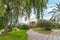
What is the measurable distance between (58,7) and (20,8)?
21.6 metres

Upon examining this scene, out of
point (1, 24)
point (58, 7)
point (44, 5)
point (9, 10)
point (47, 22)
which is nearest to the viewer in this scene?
point (44, 5)

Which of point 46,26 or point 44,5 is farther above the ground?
point 44,5

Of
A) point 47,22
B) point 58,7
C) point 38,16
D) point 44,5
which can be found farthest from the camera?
point 47,22

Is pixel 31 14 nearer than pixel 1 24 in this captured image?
Yes

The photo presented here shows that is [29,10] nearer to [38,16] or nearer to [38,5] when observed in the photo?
[38,5]

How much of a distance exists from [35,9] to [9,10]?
3956 mm

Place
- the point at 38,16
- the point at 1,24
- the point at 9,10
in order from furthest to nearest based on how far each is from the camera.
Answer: the point at 1,24 < the point at 9,10 < the point at 38,16

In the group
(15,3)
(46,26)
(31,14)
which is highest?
(15,3)

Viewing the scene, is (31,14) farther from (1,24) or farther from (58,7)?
(58,7)

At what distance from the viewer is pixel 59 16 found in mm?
34281

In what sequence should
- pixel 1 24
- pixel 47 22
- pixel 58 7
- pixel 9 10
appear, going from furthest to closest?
pixel 47 22 → pixel 58 7 → pixel 1 24 → pixel 9 10

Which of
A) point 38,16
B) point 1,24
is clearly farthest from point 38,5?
point 1,24

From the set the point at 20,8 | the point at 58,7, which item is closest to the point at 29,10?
the point at 20,8

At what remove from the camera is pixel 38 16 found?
10.5 m
